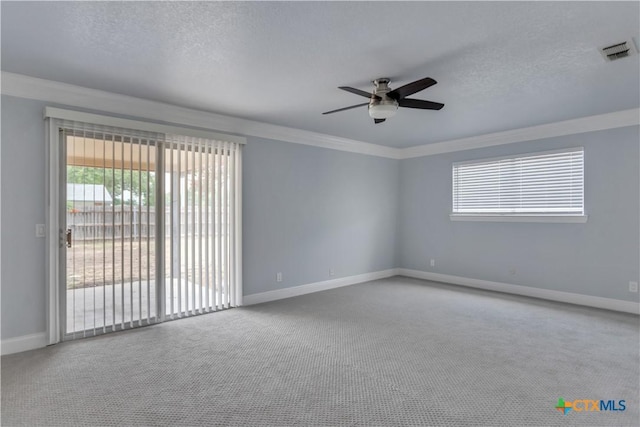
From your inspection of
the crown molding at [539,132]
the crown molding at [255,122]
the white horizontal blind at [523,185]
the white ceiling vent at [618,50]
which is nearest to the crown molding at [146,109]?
the crown molding at [255,122]

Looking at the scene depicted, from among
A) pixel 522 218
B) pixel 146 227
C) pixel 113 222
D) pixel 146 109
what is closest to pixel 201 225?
pixel 146 227

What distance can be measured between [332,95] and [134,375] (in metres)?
3.13

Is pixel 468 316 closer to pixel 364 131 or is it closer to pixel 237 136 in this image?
pixel 364 131

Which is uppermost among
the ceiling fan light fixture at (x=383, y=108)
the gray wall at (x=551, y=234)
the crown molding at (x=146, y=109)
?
the crown molding at (x=146, y=109)

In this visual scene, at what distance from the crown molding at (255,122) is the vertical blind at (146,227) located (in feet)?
0.78

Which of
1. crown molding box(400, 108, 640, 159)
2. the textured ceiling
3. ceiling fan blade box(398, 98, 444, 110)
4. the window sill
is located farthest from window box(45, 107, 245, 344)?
the window sill

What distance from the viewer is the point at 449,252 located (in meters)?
6.13

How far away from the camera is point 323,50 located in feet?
8.66

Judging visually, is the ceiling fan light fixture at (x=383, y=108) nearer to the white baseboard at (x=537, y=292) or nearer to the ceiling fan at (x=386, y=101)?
the ceiling fan at (x=386, y=101)

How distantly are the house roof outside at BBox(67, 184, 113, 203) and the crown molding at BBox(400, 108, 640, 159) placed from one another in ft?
16.8

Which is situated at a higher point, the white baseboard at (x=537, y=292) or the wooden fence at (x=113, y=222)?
the wooden fence at (x=113, y=222)

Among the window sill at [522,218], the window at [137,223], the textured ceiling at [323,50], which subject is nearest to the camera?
the textured ceiling at [323,50]

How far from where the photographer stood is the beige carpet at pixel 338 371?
7.18ft

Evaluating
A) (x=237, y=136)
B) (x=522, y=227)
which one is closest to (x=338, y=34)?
(x=237, y=136)
